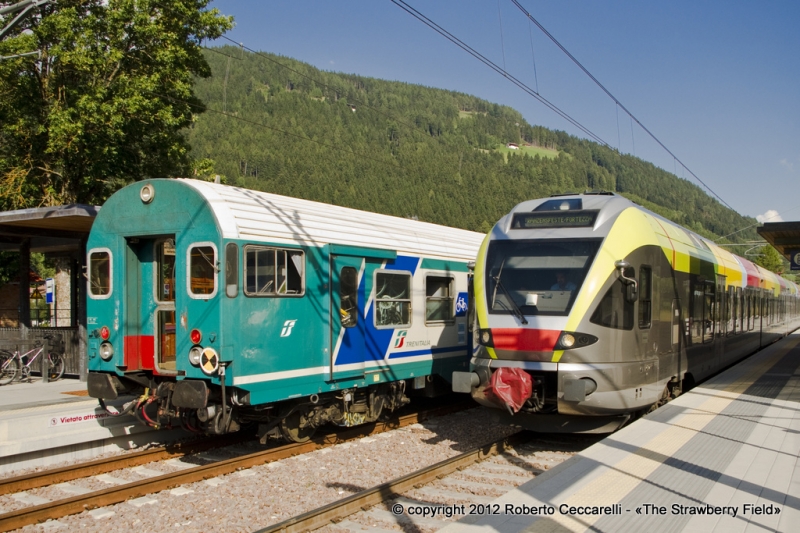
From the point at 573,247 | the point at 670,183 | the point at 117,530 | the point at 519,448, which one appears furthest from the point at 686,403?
the point at 670,183

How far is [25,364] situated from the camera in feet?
47.6

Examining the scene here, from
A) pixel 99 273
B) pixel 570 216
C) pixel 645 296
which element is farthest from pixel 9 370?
pixel 645 296

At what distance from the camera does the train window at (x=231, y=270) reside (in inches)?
322

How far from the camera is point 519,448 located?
987 cm

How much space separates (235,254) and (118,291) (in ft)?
6.87

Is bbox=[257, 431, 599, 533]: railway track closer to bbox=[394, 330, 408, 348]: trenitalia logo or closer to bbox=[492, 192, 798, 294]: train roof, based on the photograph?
bbox=[394, 330, 408, 348]: trenitalia logo

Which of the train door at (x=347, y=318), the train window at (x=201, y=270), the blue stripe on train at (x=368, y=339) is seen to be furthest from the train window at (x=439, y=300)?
the train window at (x=201, y=270)

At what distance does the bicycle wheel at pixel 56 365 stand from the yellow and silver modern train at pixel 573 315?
957 cm

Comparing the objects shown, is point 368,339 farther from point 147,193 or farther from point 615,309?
point 147,193

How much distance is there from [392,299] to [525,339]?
293 centimetres

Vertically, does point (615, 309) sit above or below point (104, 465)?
above

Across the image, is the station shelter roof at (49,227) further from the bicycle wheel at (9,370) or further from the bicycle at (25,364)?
the bicycle wheel at (9,370)

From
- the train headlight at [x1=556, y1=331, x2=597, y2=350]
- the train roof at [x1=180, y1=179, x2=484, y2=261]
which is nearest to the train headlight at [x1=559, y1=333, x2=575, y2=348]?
the train headlight at [x1=556, y1=331, x2=597, y2=350]

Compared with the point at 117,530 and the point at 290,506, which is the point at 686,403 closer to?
the point at 290,506
